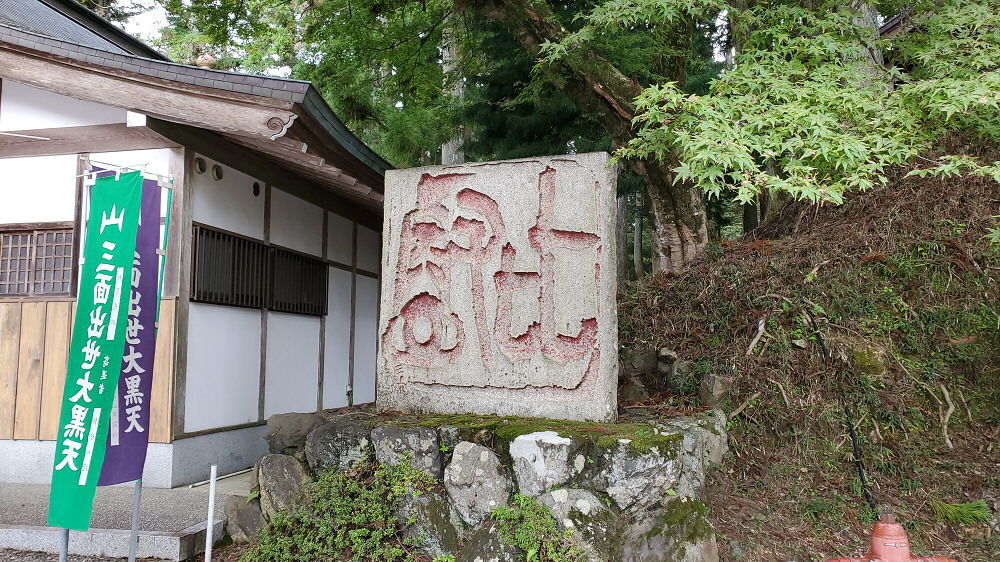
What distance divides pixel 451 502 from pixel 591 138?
7.27 meters

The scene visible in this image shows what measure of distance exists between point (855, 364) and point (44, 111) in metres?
8.56

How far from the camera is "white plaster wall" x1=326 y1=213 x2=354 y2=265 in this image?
30.1ft

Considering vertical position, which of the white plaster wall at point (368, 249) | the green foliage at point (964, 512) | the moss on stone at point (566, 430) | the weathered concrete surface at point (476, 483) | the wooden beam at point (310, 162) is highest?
the wooden beam at point (310, 162)

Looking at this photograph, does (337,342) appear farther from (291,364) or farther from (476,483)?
(476,483)

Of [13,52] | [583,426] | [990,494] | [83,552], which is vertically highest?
[13,52]

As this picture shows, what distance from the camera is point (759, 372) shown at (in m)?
6.12

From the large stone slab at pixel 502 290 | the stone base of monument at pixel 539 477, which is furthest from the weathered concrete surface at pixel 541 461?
the large stone slab at pixel 502 290

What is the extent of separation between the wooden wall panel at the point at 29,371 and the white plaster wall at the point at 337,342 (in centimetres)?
331

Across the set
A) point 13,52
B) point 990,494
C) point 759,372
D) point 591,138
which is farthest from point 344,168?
point 990,494

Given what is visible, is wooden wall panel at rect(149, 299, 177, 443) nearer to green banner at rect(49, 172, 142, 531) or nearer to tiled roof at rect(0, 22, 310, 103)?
green banner at rect(49, 172, 142, 531)

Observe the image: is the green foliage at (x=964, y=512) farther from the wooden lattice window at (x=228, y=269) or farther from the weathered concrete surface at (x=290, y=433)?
the wooden lattice window at (x=228, y=269)

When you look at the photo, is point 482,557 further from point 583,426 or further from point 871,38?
point 871,38

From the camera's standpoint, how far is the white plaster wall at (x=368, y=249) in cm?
1012

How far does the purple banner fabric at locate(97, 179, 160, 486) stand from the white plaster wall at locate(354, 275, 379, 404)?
18.1ft
